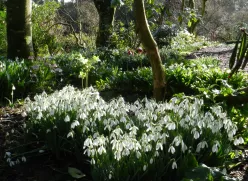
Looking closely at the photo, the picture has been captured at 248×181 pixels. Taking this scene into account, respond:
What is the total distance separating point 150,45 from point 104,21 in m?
7.85

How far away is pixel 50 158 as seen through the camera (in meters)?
3.04

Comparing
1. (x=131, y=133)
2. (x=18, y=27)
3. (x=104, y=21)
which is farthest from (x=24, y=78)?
(x=104, y=21)

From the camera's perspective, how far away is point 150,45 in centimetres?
412

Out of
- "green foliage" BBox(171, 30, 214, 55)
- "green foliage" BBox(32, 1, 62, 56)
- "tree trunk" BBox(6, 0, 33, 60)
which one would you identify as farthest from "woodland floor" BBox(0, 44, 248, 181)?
"green foliage" BBox(171, 30, 214, 55)

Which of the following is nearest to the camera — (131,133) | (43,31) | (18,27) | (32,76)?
(131,133)

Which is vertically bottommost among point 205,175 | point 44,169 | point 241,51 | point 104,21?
point 44,169

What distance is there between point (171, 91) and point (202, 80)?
0.51 metres

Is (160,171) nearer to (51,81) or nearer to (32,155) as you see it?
(32,155)

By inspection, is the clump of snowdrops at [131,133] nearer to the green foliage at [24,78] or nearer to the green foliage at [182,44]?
the green foliage at [24,78]

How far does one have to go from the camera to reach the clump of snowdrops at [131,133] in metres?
2.20

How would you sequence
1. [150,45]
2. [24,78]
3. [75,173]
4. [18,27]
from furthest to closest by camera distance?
[18,27], [24,78], [150,45], [75,173]

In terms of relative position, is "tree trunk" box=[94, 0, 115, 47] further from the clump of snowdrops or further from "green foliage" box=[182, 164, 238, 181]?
"green foliage" box=[182, 164, 238, 181]

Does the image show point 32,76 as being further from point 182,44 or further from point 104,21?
point 182,44

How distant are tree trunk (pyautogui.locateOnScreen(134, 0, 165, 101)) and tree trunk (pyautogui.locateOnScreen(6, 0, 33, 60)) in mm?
3183
